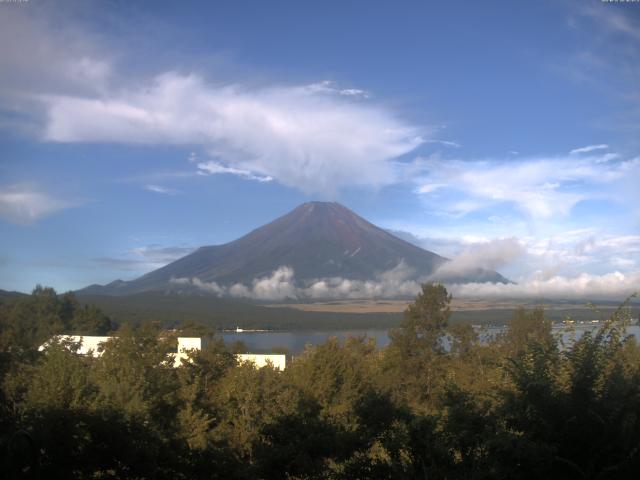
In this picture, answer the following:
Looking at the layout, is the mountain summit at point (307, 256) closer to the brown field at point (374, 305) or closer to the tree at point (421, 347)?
the brown field at point (374, 305)

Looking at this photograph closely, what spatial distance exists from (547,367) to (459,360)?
26009 mm

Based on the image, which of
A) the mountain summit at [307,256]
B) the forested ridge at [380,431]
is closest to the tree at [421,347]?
the forested ridge at [380,431]

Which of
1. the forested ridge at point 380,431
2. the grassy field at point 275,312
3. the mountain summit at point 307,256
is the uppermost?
the mountain summit at point 307,256

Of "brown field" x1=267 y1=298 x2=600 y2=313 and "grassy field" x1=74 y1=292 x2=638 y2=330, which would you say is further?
"brown field" x1=267 y1=298 x2=600 y2=313

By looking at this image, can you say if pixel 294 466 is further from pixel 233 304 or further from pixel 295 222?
pixel 295 222

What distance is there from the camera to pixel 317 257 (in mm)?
159625

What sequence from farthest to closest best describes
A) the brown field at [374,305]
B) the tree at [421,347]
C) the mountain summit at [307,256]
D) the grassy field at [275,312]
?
1. the mountain summit at [307,256]
2. the brown field at [374,305]
3. the grassy field at [275,312]
4. the tree at [421,347]

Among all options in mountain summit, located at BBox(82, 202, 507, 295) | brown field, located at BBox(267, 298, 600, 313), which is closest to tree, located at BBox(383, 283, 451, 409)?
brown field, located at BBox(267, 298, 600, 313)

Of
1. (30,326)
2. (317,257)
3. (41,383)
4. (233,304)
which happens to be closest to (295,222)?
(317,257)

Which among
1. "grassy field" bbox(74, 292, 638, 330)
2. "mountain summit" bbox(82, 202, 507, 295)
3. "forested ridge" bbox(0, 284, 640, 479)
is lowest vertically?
"grassy field" bbox(74, 292, 638, 330)

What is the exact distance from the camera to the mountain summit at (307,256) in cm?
15012

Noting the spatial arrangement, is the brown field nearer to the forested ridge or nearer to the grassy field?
the grassy field

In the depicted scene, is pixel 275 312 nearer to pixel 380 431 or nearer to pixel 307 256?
pixel 307 256

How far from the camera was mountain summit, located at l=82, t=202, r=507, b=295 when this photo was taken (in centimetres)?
15012
